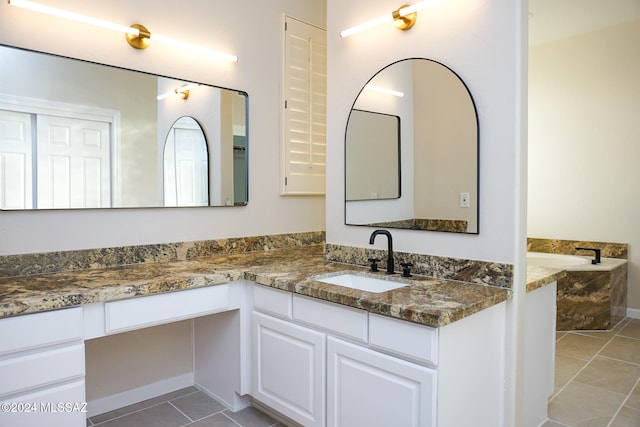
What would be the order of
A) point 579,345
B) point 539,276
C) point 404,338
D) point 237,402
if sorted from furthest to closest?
1. point 579,345
2. point 237,402
3. point 539,276
4. point 404,338

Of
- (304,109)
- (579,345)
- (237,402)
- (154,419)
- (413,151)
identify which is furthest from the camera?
(579,345)

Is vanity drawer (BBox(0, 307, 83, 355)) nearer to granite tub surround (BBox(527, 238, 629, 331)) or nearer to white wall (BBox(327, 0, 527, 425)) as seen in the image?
white wall (BBox(327, 0, 527, 425))

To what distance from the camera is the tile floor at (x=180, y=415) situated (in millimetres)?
2254

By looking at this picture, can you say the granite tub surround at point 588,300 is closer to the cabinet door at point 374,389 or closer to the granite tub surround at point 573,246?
the granite tub surround at point 573,246

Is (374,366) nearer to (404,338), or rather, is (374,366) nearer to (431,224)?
(404,338)

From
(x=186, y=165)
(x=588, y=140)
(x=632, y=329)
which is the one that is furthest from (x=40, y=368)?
(x=588, y=140)

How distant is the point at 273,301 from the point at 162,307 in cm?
52

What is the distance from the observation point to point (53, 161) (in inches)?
81.2

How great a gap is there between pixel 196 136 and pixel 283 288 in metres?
1.17

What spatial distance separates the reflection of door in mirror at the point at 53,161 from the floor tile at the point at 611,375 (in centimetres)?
312

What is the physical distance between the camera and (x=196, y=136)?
102 inches

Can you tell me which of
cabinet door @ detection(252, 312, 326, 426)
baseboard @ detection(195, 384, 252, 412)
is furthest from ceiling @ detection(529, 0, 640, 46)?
baseboard @ detection(195, 384, 252, 412)

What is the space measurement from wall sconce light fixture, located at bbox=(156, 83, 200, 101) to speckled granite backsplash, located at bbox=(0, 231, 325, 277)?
850 mm

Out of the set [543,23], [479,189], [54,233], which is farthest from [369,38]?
[543,23]
